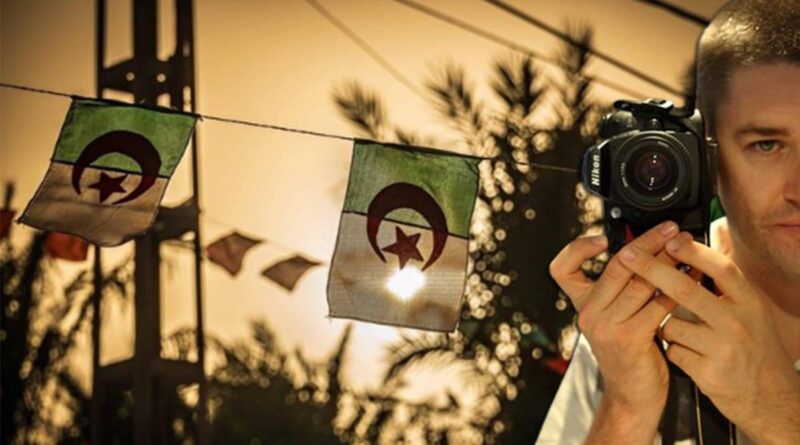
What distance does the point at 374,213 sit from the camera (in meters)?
2.33

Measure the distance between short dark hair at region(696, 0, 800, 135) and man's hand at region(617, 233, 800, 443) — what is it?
0.28 metres

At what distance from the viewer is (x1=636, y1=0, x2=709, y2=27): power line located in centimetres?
334

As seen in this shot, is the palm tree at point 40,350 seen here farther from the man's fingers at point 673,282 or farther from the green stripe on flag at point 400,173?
the man's fingers at point 673,282

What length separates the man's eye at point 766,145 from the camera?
159 cm

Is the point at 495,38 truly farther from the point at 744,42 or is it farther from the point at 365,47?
the point at 744,42

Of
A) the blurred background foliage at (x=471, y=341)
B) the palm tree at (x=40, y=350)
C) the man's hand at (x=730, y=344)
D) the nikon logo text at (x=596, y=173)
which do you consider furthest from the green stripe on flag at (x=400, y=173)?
the palm tree at (x=40, y=350)

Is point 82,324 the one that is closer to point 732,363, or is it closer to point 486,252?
point 486,252

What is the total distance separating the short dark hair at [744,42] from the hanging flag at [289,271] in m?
1.33

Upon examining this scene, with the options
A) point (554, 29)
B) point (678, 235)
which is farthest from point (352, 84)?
point (678, 235)

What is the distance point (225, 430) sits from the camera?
11.7 feet

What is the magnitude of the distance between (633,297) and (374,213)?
92 cm

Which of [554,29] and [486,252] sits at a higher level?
[554,29]

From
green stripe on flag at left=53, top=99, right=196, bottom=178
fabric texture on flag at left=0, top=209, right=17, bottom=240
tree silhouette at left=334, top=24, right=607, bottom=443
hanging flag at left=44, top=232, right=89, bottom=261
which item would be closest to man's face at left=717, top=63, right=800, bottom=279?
green stripe on flag at left=53, top=99, right=196, bottom=178

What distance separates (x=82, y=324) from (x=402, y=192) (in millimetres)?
1400
